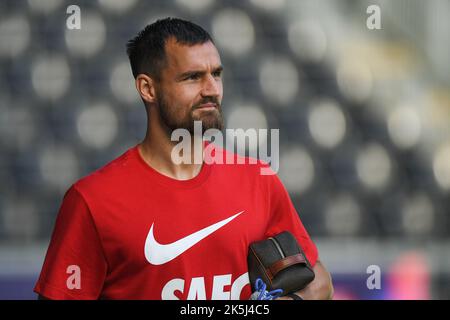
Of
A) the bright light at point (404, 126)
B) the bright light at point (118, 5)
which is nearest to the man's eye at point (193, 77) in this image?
the bright light at point (118, 5)

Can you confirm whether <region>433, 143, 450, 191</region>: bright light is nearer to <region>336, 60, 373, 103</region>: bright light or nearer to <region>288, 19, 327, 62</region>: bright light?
<region>336, 60, 373, 103</region>: bright light

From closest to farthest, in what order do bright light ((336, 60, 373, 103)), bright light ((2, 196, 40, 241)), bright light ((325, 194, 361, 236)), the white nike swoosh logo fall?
the white nike swoosh logo < bright light ((2, 196, 40, 241)) < bright light ((325, 194, 361, 236)) < bright light ((336, 60, 373, 103))

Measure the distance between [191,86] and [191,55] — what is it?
3.8 inches

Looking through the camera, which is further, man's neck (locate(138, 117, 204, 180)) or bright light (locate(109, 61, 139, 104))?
bright light (locate(109, 61, 139, 104))

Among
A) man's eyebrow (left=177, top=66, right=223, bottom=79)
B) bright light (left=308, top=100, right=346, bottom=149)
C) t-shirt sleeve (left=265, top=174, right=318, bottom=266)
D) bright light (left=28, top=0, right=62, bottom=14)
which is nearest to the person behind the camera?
man's eyebrow (left=177, top=66, right=223, bottom=79)

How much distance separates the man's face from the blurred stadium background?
305cm

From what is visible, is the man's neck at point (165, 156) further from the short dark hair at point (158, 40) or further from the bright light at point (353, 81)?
the bright light at point (353, 81)

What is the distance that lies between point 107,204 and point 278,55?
3.81 m

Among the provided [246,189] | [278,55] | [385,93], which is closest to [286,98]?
[278,55]

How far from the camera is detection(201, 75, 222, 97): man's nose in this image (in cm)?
195

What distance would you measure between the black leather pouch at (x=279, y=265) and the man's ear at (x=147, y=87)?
57cm

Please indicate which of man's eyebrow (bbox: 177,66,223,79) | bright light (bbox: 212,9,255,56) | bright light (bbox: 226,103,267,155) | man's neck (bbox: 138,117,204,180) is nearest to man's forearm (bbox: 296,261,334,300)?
man's neck (bbox: 138,117,204,180)

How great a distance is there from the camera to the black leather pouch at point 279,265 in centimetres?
191
